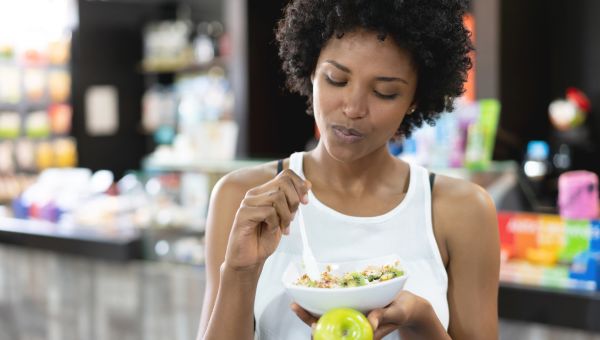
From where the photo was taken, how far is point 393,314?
1.16 metres

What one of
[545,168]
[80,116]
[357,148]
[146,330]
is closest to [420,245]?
[357,148]

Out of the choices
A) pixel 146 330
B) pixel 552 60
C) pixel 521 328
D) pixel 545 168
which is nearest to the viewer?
pixel 521 328

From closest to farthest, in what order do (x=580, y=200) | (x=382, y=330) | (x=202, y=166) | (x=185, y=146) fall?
(x=382, y=330), (x=580, y=200), (x=202, y=166), (x=185, y=146)

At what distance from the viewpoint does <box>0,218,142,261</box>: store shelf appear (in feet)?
11.2

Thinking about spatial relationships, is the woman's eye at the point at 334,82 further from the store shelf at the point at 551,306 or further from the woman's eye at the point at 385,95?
the store shelf at the point at 551,306

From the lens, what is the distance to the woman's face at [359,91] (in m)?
1.27

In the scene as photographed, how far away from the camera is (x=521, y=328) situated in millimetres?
2334

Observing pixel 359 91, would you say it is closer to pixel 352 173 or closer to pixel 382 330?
pixel 352 173

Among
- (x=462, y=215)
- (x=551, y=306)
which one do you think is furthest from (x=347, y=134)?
(x=551, y=306)

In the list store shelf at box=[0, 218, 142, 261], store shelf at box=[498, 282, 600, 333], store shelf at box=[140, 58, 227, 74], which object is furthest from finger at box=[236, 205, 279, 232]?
store shelf at box=[140, 58, 227, 74]

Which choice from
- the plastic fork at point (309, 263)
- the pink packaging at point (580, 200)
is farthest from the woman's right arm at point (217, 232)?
the pink packaging at point (580, 200)

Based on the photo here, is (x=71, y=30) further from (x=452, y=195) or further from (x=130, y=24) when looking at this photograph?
(x=452, y=195)

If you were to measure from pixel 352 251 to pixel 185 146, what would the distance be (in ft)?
9.42

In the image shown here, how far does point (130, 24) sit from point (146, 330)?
5.19 meters
